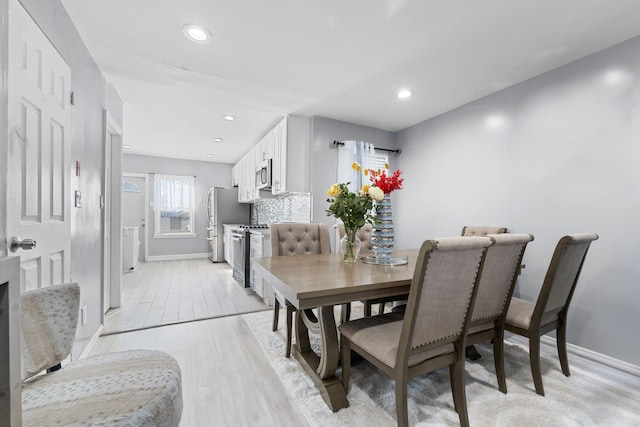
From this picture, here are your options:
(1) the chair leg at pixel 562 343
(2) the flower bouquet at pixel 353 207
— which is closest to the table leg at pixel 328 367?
(2) the flower bouquet at pixel 353 207

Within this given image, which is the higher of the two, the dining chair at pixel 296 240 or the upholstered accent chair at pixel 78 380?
the dining chair at pixel 296 240

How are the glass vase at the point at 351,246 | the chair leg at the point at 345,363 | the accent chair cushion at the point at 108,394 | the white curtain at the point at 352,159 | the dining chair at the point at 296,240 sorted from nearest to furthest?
the accent chair cushion at the point at 108,394
the chair leg at the point at 345,363
the glass vase at the point at 351,246
the dining chair at the point at 296,240
the white curtain at the point at 352,159

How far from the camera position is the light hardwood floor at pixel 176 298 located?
2.77m

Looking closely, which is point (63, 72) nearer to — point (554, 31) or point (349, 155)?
point (349, 155)

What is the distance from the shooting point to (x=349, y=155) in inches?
142

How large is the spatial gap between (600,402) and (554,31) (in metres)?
2.38

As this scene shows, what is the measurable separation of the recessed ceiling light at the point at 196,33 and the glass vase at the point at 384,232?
1.72 m

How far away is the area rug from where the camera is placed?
4.74 feet

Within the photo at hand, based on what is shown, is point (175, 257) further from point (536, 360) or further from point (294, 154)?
point (536, 360)

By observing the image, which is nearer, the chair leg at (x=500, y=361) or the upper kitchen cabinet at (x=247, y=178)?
the chair leg at (x=500, y=361)

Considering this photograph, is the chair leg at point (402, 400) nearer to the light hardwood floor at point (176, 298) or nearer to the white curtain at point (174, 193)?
the light hardwood floor at point (176, 298)

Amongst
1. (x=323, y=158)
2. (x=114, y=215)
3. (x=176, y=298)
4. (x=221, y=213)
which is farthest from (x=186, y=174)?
(x=323, y=158)

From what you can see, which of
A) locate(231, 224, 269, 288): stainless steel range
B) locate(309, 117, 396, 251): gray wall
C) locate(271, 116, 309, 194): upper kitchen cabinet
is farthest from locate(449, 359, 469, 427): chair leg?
locate(231, 224, 269, 288): stainless steel range

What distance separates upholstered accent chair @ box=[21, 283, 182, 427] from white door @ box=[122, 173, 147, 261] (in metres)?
5.66
